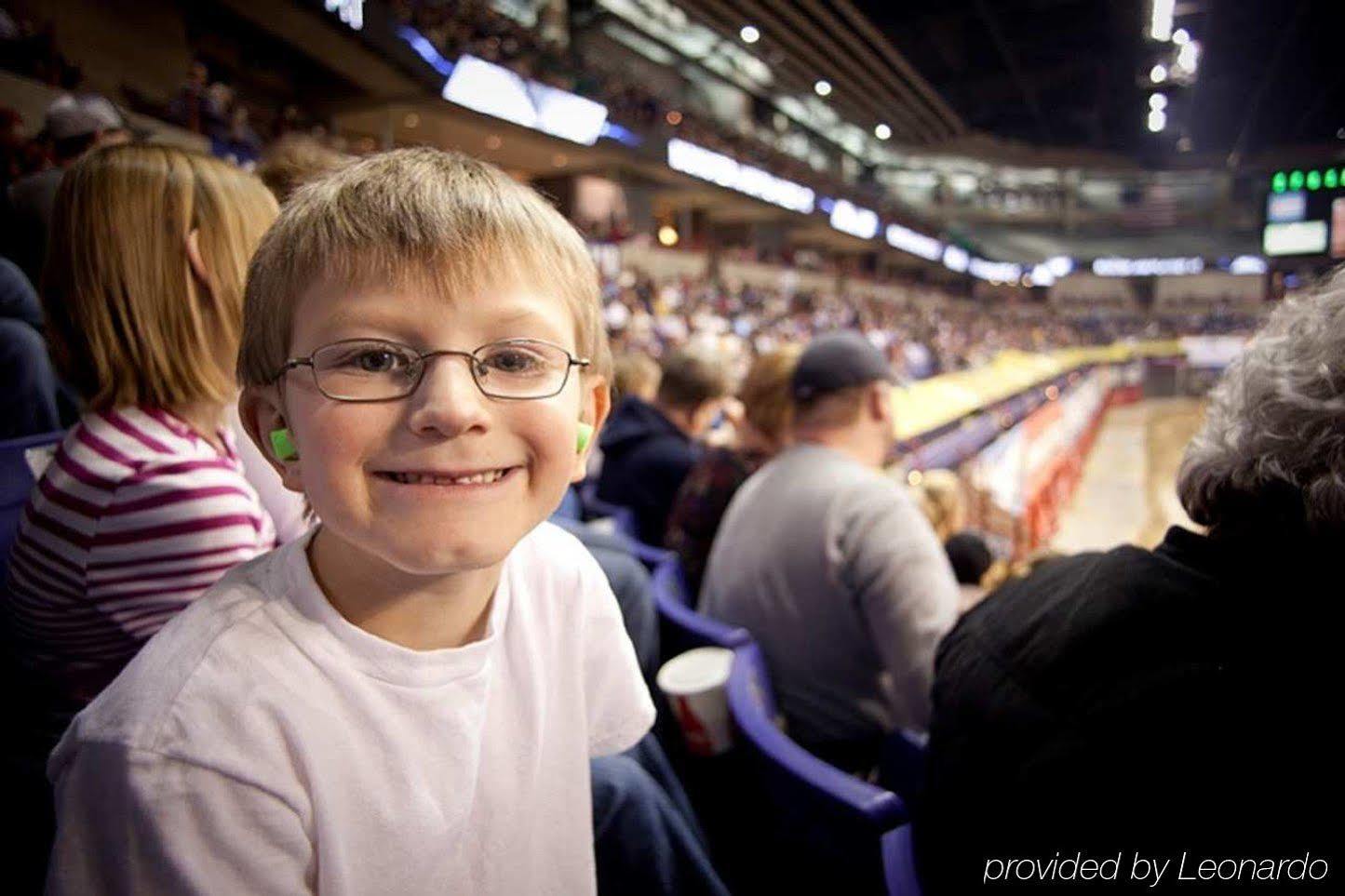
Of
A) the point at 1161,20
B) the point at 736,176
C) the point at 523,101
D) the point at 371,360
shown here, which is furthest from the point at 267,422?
the point at 736,176

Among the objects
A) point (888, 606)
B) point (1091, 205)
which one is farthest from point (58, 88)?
point (1091, 205)

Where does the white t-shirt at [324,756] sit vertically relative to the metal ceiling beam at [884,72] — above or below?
below

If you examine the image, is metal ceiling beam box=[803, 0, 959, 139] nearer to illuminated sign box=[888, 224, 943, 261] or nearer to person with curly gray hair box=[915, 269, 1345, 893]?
illuminated sign box=[888, 224, 943, 261]

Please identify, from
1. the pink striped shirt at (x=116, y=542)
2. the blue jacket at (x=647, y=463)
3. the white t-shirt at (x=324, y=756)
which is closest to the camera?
the white t-shirt at (x=324, y=756)

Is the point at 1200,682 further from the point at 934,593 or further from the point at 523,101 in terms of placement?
the point at 523,101

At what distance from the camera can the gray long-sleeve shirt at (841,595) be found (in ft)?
5.22

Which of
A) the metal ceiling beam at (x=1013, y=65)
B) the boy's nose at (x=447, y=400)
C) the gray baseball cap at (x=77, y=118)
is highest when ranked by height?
the metal ceiling beam at (x=1013, y=65)

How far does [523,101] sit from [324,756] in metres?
10.5

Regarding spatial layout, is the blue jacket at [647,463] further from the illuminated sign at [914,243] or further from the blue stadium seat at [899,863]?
the illuminated sign at [914,243]

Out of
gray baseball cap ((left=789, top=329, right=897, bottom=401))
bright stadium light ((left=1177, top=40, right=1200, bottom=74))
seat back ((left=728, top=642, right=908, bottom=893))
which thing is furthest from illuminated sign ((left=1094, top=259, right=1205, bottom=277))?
seat back ((left=728, top=642, right=908, bottom=893))

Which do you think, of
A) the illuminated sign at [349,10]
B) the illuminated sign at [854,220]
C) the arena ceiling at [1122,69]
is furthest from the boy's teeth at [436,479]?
the illuminated sign at [854,220]

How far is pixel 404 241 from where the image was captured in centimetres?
66

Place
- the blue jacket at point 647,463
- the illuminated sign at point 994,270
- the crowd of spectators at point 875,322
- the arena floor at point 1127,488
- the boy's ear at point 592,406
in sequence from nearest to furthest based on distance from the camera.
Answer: the boy's ear at point 592,406 → the blue jacket at point 647,463 → the arena floor at point 1127,488 → the crowd of spectators at point 875,322 → the illuminated sign at point 994,270

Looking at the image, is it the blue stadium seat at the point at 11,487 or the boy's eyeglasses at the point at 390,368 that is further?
the blue stadium seat at the point at 11,487
